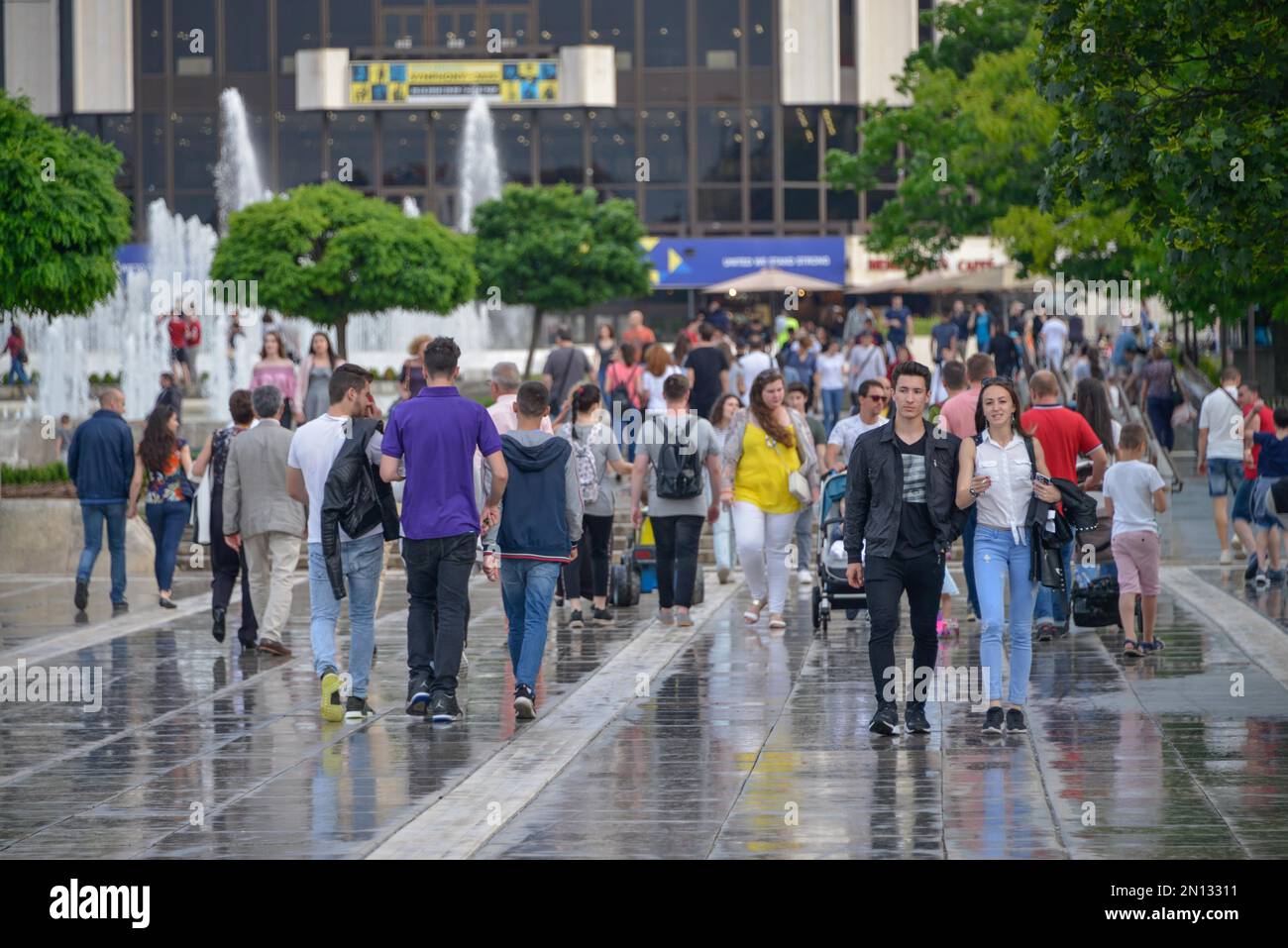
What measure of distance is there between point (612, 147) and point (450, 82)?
16.7 feet

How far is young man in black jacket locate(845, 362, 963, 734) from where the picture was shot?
944 cm

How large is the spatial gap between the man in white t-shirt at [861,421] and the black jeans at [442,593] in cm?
430

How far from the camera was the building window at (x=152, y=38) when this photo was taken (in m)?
59.1

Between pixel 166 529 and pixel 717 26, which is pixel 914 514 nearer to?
pixel 166 529

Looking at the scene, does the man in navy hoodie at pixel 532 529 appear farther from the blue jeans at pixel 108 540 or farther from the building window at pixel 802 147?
the building window at pixel 802 147

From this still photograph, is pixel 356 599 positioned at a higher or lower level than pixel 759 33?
lower

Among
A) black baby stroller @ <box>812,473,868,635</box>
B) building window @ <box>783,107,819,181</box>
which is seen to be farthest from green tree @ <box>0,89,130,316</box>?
building window @ <box>783,107,819,181</box>

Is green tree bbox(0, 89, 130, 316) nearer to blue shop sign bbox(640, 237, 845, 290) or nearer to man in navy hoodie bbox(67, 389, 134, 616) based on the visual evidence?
man in navy hoodie bbox(67, 389, 134, 616)

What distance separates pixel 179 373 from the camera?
1272 inches

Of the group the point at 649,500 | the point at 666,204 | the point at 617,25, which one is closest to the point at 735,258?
the point at 666,204

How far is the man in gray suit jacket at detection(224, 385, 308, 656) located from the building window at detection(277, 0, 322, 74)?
48157 millimetres

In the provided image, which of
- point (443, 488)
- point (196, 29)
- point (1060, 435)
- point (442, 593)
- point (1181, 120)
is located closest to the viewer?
point (443, 488)

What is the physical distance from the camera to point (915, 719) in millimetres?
9547

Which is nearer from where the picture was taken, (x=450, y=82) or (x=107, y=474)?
(x=107, y=474)
